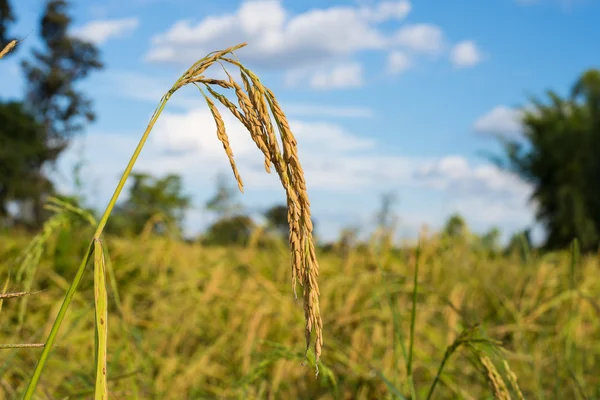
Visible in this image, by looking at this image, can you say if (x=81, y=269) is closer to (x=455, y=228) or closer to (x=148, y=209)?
(x=455, y=228)

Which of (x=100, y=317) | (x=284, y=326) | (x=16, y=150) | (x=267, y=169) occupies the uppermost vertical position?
(x=16, y=150)

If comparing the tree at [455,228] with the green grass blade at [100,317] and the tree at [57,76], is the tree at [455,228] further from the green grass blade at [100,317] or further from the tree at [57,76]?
the tree at [57,76]

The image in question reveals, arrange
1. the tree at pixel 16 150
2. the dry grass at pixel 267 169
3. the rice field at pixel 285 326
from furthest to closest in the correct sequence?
the tree at pixel 16 150 → the rice field at pixel 285 326 → the dry grass at pixel 267 169

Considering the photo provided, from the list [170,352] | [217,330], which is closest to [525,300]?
[217,330]

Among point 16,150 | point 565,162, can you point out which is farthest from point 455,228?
point 16,150

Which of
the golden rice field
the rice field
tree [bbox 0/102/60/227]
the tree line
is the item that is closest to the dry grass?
the rice field

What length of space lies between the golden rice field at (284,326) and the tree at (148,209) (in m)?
0.42

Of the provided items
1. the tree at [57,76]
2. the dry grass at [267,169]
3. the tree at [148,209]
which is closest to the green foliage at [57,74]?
the tree at [57,76]

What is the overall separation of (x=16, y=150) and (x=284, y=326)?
23133mm

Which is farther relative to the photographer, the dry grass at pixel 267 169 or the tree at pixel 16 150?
the tree at pixel 16 150

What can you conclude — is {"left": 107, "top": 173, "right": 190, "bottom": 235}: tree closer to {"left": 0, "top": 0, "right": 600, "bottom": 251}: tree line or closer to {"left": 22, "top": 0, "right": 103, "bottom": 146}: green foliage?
{"left": 0, "top": 0, "right": 600, "bottom": 251}: tree line

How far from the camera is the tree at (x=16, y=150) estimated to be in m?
23.2

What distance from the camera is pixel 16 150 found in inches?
920

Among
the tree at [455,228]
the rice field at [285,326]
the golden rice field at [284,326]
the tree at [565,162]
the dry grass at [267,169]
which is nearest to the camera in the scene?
the dry grass at [267,169]
